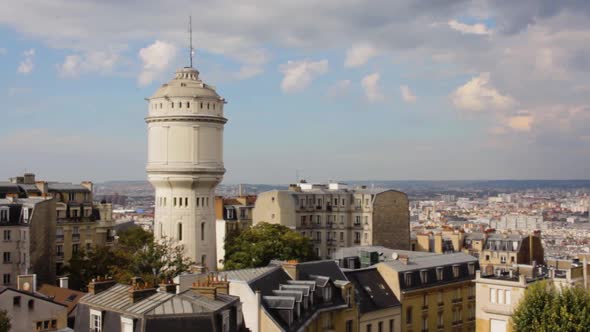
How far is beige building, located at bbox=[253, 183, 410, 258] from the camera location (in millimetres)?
80375

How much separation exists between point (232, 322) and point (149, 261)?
2639 centimetres

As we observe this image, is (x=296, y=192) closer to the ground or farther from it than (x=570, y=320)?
farther from it

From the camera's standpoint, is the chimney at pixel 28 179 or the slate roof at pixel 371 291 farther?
the chimney at pixel 28 179

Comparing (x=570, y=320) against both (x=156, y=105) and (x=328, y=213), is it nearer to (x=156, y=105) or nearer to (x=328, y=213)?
(x=156, y=105)

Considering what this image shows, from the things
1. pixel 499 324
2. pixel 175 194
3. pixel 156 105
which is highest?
pixel 156 105

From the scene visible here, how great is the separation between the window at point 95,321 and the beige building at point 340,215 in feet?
172

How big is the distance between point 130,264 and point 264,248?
1046cm

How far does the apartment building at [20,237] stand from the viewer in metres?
55.4

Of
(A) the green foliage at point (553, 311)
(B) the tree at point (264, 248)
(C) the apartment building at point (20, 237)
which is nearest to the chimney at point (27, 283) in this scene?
(C) the apartment building at point (20, 237)

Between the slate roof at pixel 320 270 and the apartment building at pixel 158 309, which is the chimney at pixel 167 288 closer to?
the apartment building at pixel 158 309

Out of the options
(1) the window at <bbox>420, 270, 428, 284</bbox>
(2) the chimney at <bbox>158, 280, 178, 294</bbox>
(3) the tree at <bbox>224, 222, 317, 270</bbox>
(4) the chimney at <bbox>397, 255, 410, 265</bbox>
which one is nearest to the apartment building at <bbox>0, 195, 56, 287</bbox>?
(3) the tree at <bbox>224, 222, 317, 270</bbox>

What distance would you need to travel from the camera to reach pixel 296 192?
82.4m

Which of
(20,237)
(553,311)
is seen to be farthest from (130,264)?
(553,311)

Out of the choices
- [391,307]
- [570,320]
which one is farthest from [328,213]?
[570,320]
